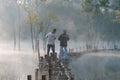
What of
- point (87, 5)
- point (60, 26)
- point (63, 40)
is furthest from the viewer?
point (60, 26)

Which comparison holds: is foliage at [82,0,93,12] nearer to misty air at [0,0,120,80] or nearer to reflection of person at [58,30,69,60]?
misty air at [0,0,120,80]

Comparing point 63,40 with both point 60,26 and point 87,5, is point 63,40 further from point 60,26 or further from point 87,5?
point 60,26

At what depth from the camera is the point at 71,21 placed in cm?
9456

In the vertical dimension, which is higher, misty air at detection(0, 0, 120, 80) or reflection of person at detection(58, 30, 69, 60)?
misty air at detection(0, 0, 120, 80)

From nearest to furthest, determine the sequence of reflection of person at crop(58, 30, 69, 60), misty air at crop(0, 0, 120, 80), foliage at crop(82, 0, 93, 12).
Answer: reflection of person at crop(58, 30, 69, 60)
misty air at crop(0, 0, 120, 80)
foliage at crop(82, 0, 93, 12)

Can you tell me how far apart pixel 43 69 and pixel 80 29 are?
212 feet

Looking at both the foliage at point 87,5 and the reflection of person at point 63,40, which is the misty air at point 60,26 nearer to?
the foliage at point 87,5

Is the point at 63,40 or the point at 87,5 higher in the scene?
the point at 87,5

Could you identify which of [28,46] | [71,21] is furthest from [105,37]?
[28,46]

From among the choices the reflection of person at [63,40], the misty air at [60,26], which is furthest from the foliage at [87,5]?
the reflection of person at [63,40]

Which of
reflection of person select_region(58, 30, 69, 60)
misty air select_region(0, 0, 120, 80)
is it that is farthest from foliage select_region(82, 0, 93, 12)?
reflection of person select_region(58, 30, 69, 60)

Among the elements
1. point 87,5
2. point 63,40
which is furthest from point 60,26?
point 63,40

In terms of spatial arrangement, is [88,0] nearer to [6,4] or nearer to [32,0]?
[32,0]

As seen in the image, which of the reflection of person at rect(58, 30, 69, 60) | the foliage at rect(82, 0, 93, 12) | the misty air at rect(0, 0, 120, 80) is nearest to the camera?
the reflection of person at rect(58, 30, 69, 60)
